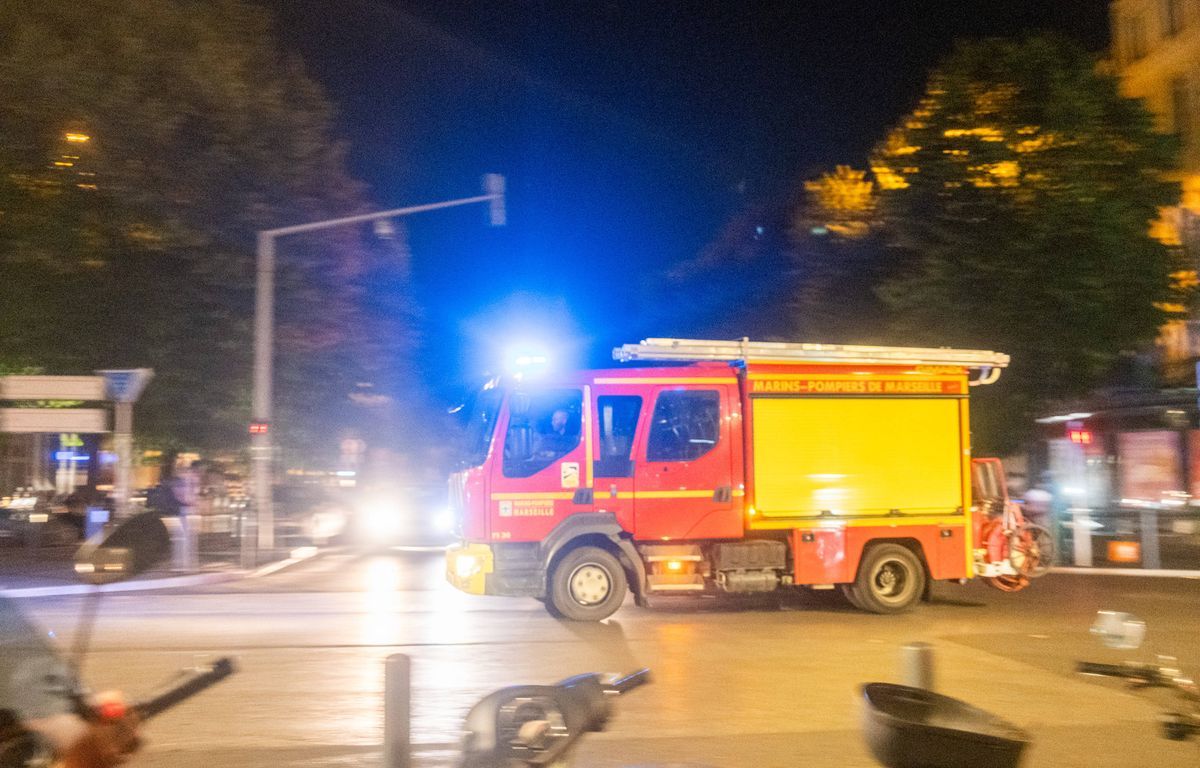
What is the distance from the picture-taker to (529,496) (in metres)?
12.8

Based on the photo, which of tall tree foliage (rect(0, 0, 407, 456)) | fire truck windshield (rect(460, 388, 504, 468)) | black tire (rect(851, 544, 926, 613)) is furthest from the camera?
tall tree foliage (rect(0, 0, 407, 456))

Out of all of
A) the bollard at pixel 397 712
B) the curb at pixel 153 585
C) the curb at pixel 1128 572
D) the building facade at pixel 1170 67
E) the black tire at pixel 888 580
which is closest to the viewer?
the bollard at pixel 397 712

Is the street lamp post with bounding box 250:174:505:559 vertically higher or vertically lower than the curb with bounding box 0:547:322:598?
higher

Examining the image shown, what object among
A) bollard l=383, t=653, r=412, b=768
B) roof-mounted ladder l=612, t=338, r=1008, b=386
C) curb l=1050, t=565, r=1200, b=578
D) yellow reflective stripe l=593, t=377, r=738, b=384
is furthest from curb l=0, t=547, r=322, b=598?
curb l=1050, t=565, r=1200, b=578

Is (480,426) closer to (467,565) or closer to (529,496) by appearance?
(529,496)

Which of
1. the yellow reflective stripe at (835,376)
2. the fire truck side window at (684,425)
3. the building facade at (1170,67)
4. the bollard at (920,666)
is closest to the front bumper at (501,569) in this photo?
the fire truck side window at (684,425)

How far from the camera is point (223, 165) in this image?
70.9ft

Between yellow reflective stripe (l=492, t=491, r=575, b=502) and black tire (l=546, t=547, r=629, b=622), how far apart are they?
2.11 feet

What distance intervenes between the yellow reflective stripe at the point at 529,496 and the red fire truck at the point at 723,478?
2cm

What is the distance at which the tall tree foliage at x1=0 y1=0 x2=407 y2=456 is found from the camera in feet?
63.0

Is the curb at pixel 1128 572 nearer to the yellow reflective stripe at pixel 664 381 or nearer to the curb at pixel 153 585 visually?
the yellow reflective stripe at pixel 664 381

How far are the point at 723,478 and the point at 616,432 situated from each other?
137 centimetres

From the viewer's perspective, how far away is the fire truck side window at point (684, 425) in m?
13.1

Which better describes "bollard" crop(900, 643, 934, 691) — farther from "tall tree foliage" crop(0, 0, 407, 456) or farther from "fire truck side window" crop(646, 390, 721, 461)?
"tall tree foliage" crop(0, 0, 407, 456)
